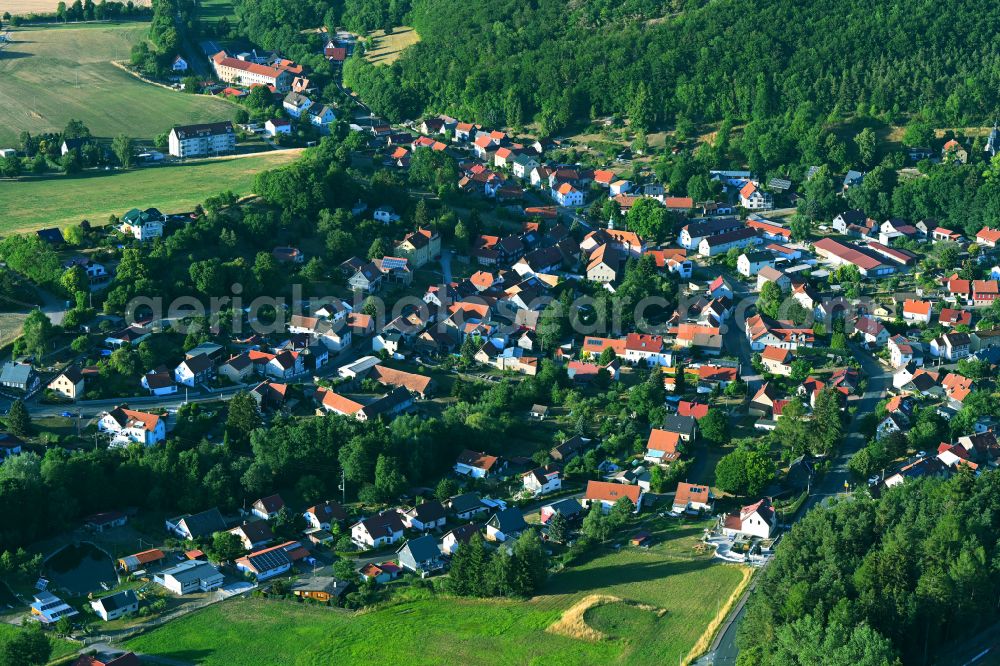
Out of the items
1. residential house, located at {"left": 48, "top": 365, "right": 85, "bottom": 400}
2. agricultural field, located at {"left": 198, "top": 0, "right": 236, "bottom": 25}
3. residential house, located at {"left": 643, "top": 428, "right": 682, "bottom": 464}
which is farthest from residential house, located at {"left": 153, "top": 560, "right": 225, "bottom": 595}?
agricultural field, located at {"left": 198, "top": 0, "right": 236, "bottom": 25}

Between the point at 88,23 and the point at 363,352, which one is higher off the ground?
the point at 88,23

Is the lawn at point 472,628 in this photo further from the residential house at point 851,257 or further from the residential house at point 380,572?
the residential house at point 851,257

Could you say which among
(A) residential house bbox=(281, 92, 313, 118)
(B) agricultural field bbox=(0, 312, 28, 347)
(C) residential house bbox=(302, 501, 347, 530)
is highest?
(A) residential house bbox=(281, 92, 313, 118)

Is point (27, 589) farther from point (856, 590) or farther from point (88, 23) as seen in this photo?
point (88, 23)

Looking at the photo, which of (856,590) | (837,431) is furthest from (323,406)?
(856,590)

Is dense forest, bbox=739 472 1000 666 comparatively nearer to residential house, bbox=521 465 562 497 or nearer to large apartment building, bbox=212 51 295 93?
residential house, bbox=521 465 562 497

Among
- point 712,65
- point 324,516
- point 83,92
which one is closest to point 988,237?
point 712,65
